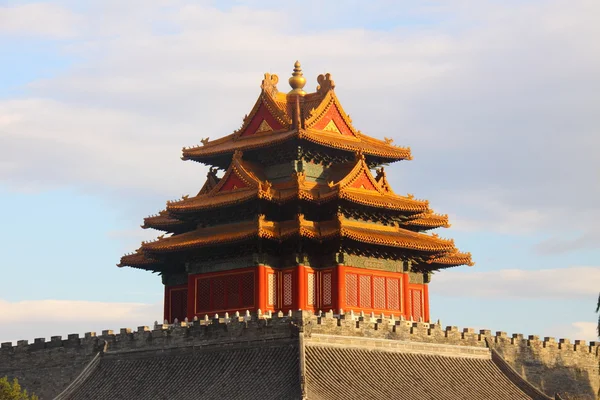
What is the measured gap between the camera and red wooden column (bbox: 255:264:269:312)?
7612 centimetres

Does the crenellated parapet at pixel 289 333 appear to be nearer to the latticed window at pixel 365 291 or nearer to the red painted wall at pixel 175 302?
the latticed window at pixel 365 291

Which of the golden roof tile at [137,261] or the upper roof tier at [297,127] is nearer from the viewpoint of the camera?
the upper roof tier at [297,127]

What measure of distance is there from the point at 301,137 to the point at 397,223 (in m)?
7.38

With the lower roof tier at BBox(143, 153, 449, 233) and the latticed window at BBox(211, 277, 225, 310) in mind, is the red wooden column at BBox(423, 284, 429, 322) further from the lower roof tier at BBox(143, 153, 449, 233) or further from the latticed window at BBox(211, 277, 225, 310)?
the latticed window at BBox(211, 277, 225, 310)

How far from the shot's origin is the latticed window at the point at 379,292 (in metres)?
77.7

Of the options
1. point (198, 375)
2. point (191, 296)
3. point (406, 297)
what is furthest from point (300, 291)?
point (198, 375)

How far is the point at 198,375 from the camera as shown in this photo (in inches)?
2781

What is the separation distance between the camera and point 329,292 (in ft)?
252

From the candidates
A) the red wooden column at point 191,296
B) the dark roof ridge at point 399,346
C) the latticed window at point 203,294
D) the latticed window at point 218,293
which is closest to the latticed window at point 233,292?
the latticed window at point 218,293

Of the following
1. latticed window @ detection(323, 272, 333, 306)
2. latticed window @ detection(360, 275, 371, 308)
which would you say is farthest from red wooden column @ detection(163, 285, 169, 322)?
latticed window @ detection(360, 275, 371, 308)

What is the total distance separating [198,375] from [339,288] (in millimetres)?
9711

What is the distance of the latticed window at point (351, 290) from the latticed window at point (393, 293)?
2257mm

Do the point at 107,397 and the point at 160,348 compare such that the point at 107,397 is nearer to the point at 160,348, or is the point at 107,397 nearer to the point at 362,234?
the point at 160,348

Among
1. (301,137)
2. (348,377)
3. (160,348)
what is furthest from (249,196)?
(348,377)
